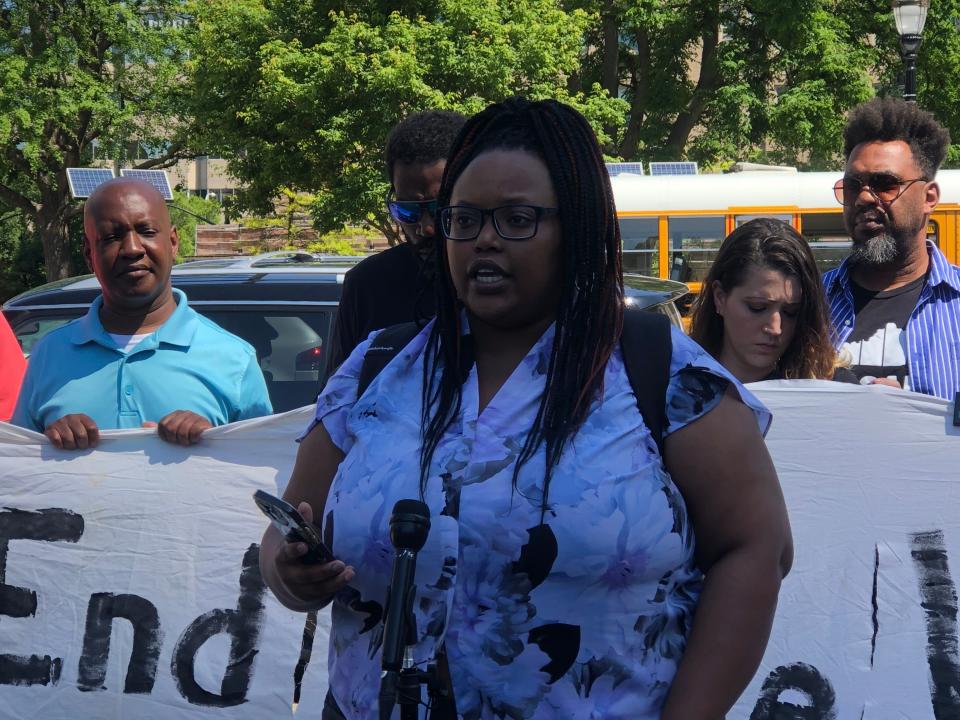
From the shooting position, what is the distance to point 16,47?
2706 cm

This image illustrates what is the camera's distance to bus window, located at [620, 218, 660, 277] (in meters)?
16.2

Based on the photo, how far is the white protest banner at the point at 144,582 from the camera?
3664mm

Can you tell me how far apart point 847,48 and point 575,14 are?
17.8ft

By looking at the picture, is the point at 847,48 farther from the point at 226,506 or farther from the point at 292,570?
the point at 292,570

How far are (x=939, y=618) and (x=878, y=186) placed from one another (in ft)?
4.20

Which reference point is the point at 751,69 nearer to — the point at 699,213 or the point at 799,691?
the point at 699,213

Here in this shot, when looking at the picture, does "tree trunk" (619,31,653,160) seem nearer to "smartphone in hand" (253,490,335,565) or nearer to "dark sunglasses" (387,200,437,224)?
"dark sunglasses" (387,200,437,224)

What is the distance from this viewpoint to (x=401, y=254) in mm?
3604

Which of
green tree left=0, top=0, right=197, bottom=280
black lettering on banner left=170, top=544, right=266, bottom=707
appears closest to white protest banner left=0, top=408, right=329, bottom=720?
black lettering on banner left=170, top=544, right=266, bottom=707

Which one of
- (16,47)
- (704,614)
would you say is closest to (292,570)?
(704,614)

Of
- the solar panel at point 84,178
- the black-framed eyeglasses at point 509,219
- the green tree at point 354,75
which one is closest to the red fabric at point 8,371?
the black-framed eyeglasses at point 509,219

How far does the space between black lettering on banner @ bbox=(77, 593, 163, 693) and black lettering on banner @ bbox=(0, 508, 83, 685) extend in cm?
11

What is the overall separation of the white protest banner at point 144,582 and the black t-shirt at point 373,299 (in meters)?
0.33

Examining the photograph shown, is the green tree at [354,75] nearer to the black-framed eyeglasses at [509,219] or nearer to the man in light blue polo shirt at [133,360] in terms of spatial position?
the man in light blue polo shirt at [133,360]
